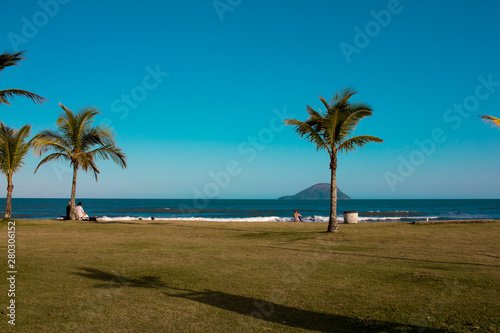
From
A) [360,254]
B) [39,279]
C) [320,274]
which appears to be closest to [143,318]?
[39,279]

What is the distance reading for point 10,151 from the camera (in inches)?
826

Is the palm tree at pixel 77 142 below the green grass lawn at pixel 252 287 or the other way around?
the other way around

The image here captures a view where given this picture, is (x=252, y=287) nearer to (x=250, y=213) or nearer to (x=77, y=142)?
(x=77, y=142)

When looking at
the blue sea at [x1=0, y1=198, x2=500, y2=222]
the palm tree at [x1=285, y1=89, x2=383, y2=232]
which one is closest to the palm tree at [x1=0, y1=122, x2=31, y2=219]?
the blue sea at [x1=0, y1=198, x2=500, y2=222]

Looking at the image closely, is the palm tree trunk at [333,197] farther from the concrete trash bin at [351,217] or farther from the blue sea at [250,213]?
the blue sea at [250,213]

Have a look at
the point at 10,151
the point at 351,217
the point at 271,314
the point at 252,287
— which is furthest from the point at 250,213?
the point at 271,314

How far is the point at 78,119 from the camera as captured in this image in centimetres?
2314

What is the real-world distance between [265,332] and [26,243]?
11.2m

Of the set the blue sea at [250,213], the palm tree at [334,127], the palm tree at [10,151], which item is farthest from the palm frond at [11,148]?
the palm tree at [334,127]

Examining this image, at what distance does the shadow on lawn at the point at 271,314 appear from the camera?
200 inches

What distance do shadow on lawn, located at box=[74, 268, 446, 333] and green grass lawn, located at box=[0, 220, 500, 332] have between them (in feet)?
0.05

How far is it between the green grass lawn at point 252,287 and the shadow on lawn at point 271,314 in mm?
15

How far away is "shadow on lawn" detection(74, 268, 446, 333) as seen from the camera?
5.07 m

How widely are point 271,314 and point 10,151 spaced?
2072 cm
